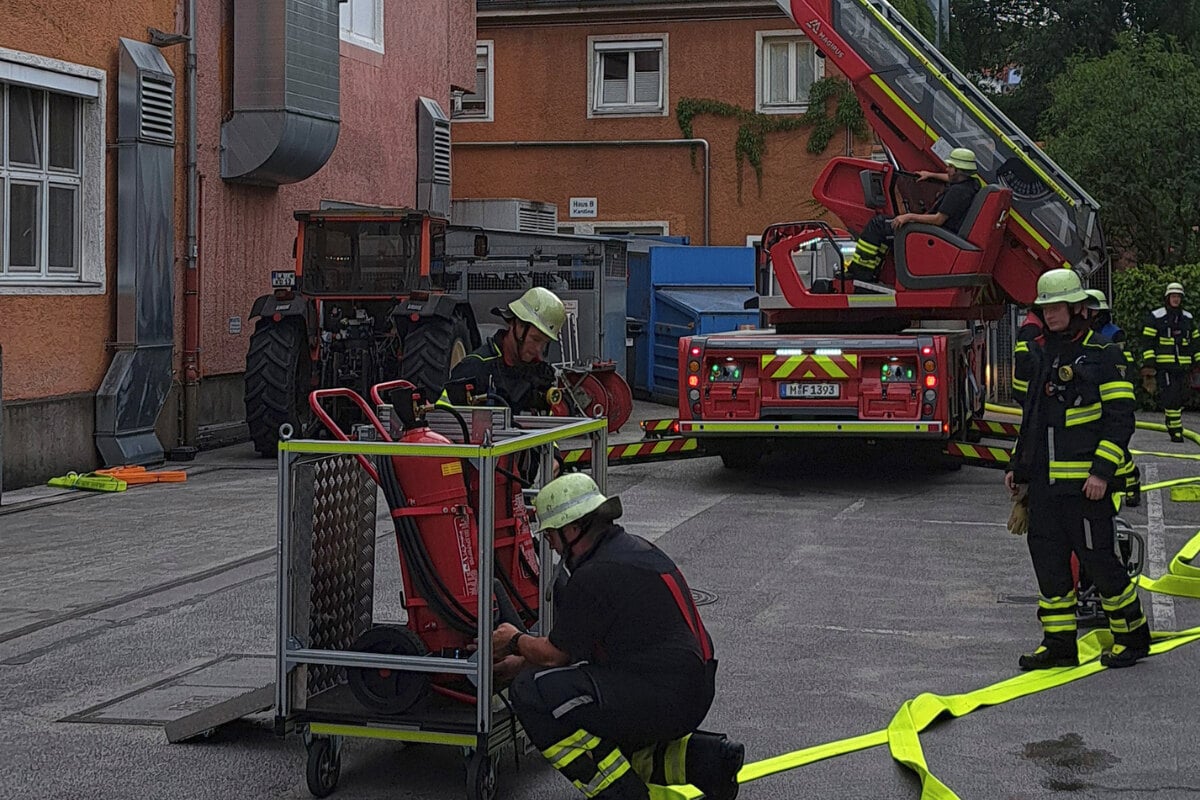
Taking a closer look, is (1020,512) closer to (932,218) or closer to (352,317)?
(932,218)

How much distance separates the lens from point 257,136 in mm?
18047

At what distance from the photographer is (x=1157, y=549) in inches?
455

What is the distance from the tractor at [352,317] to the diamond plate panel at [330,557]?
9.25 meters

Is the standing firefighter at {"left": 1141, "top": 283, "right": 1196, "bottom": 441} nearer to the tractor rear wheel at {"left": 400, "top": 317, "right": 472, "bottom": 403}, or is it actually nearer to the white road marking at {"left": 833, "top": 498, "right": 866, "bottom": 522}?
the white road marking at {"left": 833, "top": 498, "right": 866, "bottom": 522}

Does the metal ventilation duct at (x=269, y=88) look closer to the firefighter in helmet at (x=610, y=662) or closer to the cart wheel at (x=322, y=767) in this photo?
the cart wheel at (x=322, y=767)

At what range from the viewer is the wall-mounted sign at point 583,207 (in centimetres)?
3014

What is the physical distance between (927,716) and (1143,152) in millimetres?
20260

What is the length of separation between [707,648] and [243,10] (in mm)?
13980

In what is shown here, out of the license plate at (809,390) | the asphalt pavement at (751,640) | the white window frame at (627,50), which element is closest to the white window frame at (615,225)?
the white window frame at (627,50)

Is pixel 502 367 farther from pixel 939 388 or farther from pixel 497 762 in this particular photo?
pixel 939 388

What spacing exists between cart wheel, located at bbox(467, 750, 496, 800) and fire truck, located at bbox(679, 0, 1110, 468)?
8.44 m

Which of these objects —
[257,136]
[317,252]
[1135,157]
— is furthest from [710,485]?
[1135,157]

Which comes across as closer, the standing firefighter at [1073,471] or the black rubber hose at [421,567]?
the black rubber hose at [421,567]

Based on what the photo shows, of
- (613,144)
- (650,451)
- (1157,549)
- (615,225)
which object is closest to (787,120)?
(613,144)
